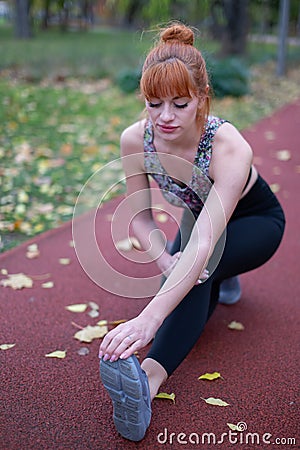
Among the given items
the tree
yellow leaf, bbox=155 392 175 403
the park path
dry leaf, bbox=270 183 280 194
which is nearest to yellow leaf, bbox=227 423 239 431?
the park path

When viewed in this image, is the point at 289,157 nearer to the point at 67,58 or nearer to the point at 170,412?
the point at 170,412

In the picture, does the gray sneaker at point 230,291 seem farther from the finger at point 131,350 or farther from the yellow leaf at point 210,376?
the finger at point 131,350

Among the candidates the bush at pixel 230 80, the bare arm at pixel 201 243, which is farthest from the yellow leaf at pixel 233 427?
the bush at pixel 230 80

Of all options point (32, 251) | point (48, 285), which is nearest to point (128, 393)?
point (48, 285)

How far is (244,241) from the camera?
229 centimetres

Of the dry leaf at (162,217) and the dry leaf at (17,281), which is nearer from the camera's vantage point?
the dry leaf at (17,281)

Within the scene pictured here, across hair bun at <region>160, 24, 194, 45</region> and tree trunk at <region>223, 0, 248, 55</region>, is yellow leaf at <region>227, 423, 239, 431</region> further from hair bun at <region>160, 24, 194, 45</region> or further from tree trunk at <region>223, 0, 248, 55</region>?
tree trunk at <region>223, 0, 248, 55</region>

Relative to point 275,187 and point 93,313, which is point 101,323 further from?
point 275,187

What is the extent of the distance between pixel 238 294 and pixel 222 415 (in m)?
0.88

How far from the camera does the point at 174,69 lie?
74.0 inches

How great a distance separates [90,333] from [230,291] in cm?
71

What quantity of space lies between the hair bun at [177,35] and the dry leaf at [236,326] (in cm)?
126

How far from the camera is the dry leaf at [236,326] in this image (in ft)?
8.43

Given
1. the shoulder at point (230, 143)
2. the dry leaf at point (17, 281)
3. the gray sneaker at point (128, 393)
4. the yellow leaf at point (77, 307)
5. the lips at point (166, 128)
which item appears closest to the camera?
the gray sneaker at point (128, 393)
